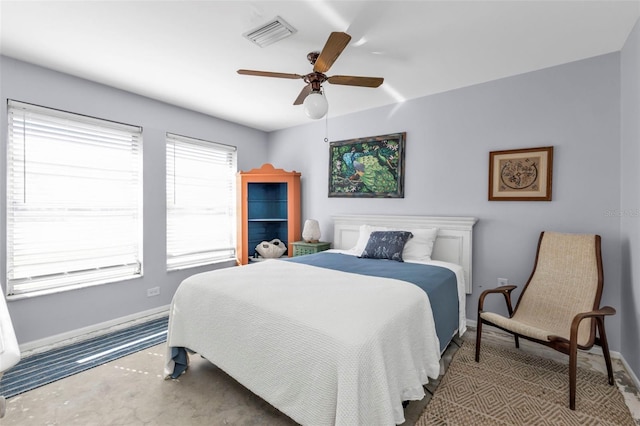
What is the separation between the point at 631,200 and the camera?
7.57 ft

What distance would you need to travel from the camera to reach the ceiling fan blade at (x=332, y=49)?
183 cm

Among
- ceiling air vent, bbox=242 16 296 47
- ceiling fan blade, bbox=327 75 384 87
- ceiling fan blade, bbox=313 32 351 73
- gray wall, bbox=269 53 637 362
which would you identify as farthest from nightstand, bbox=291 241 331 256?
ceiling air vent, bbox=242 16 296 47

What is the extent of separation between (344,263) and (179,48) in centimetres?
242

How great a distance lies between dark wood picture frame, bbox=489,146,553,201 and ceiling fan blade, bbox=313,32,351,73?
207 cm

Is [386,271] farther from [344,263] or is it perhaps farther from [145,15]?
[145,15]

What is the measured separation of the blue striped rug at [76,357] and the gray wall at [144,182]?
28 centimetres

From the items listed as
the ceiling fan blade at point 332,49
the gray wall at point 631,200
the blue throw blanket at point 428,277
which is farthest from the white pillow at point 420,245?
the ceiling fan blade at point 332,49

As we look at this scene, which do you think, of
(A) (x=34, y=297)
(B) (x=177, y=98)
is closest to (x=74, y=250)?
(A) (x=34, y=297)

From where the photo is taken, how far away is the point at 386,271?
8.49 ft

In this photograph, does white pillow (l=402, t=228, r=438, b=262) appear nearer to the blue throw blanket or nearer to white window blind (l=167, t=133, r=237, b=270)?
the blue throw blanket

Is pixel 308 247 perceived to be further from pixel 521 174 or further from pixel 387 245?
pixel 521 174

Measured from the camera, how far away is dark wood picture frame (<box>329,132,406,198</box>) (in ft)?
12.4

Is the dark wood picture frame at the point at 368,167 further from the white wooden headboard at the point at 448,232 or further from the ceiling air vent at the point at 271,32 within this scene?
the ceiling air vent at the point at 271,32

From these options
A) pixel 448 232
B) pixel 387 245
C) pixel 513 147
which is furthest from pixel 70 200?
pixel 513 147
